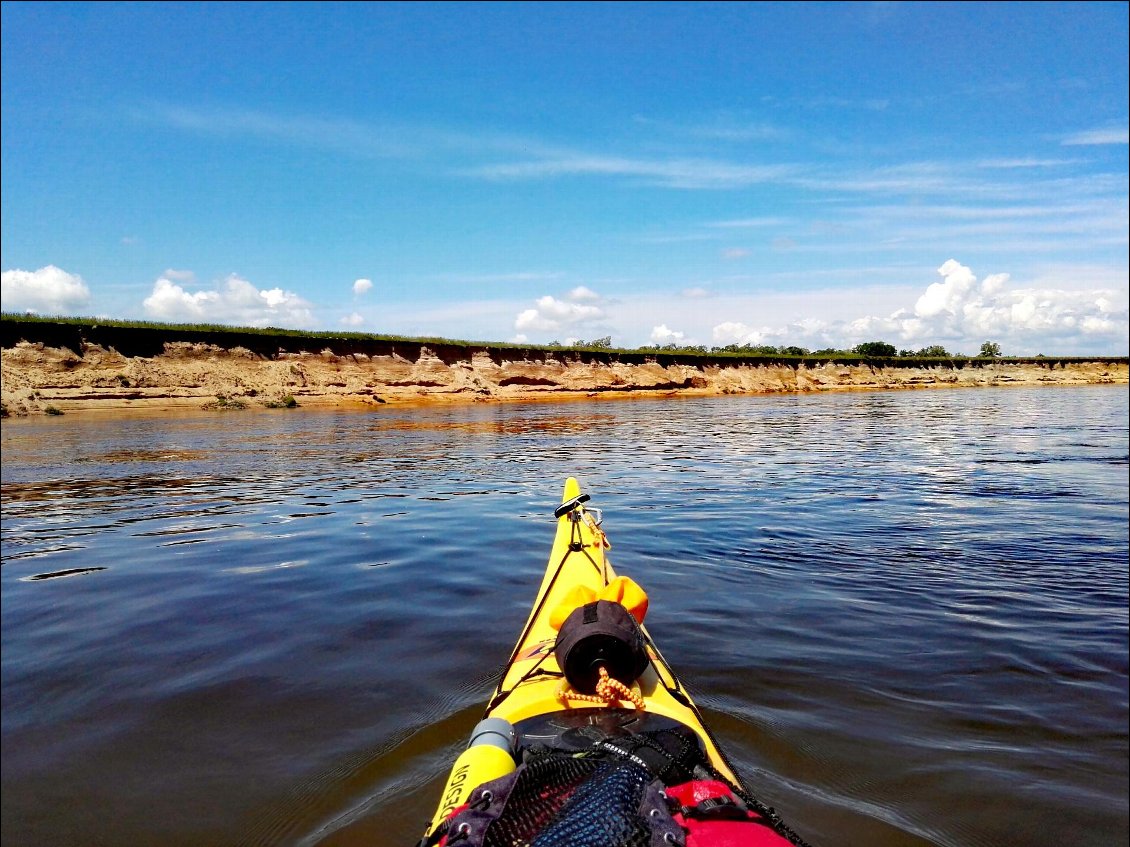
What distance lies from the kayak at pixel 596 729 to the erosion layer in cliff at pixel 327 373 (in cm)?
3073

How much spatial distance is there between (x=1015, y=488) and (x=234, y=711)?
10877mm

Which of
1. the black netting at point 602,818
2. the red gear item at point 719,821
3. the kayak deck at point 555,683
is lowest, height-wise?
the kayak deck at point 555,683

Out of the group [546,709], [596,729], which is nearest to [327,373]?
[546,709]

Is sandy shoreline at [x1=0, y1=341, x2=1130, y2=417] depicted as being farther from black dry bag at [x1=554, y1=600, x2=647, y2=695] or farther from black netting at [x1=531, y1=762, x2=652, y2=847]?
black netting at [x1=531, y1=762, x2=652, y2=847]

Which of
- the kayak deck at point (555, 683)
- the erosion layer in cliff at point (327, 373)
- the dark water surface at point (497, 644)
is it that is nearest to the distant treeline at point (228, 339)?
the erosion layer in cliff at point (327, 373)

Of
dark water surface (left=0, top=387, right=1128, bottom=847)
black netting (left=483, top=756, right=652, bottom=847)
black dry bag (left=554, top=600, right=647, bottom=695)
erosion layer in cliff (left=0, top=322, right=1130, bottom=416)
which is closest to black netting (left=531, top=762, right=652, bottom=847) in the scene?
black netting (left=483, top=756, right=652, bottom=847)

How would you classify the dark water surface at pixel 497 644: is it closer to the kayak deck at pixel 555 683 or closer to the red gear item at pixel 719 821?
the kayak deck at pixel 555 683

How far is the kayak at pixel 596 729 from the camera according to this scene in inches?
74.9

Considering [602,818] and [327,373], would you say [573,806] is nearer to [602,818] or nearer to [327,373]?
[602,818]

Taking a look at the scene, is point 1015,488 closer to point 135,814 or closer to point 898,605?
point 898,605

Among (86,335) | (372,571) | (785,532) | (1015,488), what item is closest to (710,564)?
(785,532)

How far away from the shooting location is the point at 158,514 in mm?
9148

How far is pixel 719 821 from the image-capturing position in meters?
1.89

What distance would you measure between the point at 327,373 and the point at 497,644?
3280 cm
